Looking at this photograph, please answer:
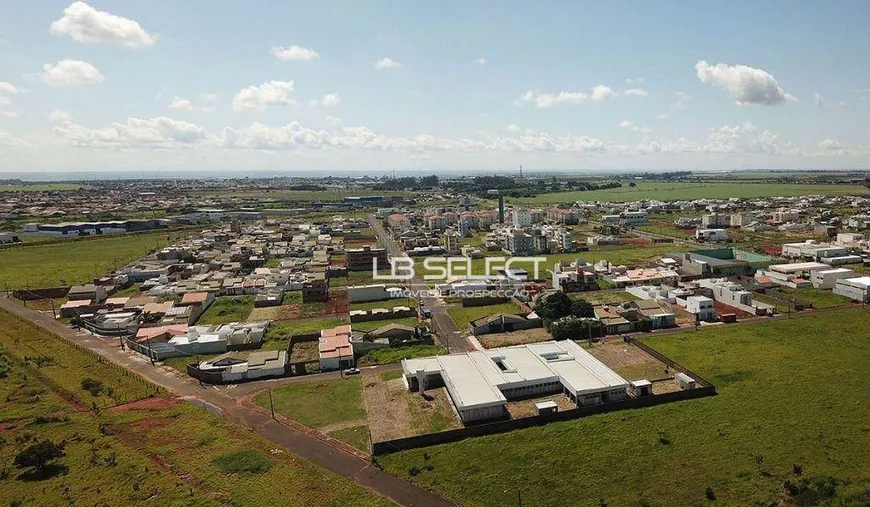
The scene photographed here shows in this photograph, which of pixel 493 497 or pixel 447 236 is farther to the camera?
pixel 447 236

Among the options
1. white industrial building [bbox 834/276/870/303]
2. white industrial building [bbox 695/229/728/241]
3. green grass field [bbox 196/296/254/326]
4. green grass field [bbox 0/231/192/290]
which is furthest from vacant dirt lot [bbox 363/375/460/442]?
white industrial building [bbox 695/229/728/241]

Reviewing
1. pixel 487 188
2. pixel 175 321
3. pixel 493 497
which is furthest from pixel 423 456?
pixel 487 188

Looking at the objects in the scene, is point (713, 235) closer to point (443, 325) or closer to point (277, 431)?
point (443, 325)

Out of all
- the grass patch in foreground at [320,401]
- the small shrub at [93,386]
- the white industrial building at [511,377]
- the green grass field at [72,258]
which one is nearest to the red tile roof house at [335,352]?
the grass patch in foreground at [320,401]

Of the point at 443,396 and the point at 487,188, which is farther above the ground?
the point at 487,188

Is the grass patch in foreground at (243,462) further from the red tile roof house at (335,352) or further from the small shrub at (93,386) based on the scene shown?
the small shrub at (93,386)

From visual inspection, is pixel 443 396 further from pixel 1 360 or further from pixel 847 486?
pixel 1 360

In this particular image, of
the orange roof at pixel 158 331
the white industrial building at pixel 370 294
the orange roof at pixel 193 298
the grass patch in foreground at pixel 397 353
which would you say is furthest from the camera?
the white industrial building at pixel 370 294
